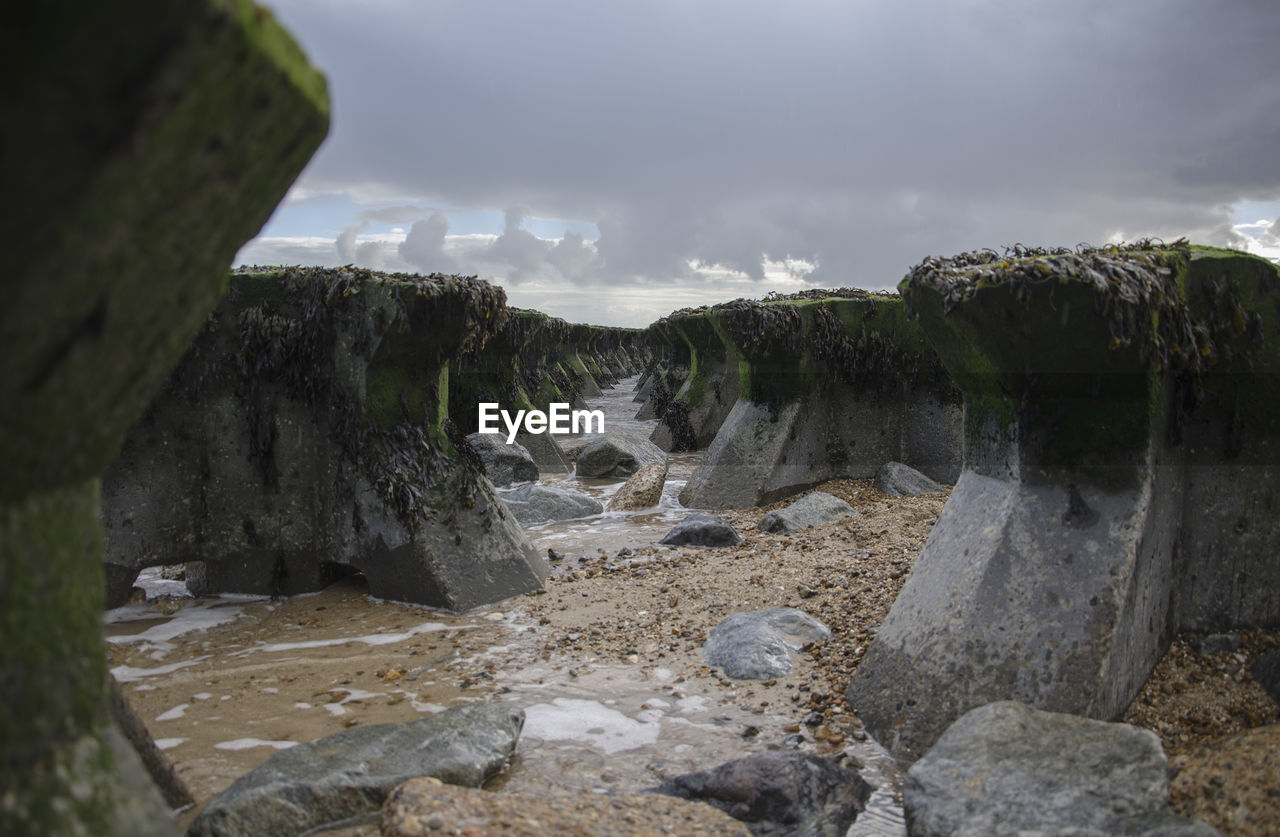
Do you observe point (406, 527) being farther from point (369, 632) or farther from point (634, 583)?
point (634, 583)

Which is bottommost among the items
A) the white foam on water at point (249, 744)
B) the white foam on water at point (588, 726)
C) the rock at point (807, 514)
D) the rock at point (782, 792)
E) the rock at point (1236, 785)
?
the white foam on water at point (249, 744)

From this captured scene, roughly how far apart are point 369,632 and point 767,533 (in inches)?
145

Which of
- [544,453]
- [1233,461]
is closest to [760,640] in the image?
[1233,461]

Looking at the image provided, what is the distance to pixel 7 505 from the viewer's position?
1.58m

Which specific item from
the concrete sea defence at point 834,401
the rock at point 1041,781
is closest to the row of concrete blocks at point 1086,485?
the rock at point 1041,781

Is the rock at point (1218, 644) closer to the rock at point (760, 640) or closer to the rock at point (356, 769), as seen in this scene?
the rock at point (760, 640)

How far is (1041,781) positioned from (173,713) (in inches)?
147

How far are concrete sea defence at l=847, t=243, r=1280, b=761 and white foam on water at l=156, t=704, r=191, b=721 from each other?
311cm

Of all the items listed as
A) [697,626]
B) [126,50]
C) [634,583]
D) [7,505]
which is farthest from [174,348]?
[634,583]

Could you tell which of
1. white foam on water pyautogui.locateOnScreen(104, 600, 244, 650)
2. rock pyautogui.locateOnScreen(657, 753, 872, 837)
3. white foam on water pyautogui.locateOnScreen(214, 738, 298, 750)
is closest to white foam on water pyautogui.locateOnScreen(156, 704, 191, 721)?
white foam on water pyautogui.locateOnScreen(214, 738, 298, 750)

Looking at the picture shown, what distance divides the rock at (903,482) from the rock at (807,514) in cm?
117

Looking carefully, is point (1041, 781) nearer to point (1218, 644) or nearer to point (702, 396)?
point (1218, 644)

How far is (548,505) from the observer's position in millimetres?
9062

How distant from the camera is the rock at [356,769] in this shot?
291cm
